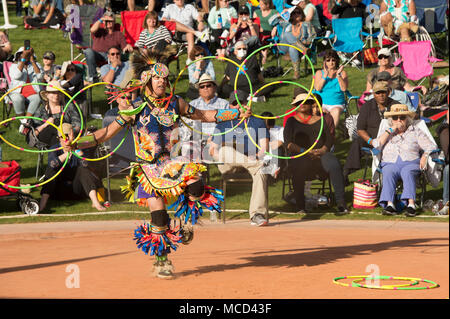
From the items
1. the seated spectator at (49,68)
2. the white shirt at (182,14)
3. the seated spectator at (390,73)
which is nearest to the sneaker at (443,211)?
the seated spectator at (390,73)

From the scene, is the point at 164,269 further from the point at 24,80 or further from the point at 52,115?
the point at 24,80

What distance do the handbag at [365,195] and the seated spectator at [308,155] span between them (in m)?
0.35

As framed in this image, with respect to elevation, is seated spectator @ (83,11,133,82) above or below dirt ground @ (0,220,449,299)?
above

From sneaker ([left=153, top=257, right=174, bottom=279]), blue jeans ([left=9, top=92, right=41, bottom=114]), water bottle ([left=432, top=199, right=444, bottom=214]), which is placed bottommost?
water bottle ([left=432, top=199, right=444, bottom=214])

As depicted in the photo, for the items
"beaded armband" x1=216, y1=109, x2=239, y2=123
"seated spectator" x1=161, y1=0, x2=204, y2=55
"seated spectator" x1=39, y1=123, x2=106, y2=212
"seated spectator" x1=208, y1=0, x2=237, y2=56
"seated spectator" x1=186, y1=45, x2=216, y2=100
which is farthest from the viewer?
"seated spectator" x1=208, y1=0, x2=237, y2=56

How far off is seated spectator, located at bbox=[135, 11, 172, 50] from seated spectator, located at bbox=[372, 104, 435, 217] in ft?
19.9

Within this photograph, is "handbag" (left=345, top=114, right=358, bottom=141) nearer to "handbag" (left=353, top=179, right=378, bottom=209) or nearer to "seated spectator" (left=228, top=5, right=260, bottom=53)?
"handbag" (left=353, top=179, right=378, bottom=209)

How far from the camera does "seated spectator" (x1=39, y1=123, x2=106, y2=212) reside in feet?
47.0

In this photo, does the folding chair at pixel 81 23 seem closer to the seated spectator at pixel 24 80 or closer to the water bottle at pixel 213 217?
the seated spectator at pixel 24 80

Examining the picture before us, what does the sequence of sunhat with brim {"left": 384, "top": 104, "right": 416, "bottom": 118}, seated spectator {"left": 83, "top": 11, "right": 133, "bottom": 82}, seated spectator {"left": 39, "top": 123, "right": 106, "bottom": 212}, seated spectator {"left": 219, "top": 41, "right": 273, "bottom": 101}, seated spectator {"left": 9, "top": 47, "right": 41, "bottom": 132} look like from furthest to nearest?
seated spectator {"left": 83, "top": 11, "right": 133, "bottom": 82}, seated spectator {"left": 219, "top": 41, "right": 273, "bottom": 101}, seated spectator {"left": 9, "top": 47, "right": 41, "bottom": 132}, seated spectator {"left": 39, "top": 123, "right": 106, "bottom": 212}, sunhat with brim {"left": 384, "top": 104, "right": 416, "bottom": 118}

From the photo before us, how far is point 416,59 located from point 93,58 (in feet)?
23.1

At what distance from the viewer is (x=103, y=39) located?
19281 millimetres

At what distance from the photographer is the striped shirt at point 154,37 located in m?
18.2

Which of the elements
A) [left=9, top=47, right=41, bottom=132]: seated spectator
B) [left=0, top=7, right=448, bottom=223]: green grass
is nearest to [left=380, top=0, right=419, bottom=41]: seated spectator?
[left=0, top=7, right=448, bottom=223]: green grass
